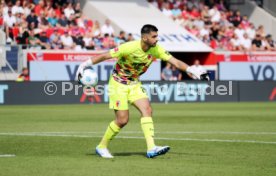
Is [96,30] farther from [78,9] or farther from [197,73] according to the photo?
[197,73]

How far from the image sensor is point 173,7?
46.8m

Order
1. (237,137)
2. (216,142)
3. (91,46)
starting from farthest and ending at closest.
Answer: (91,46) → (237,137) → (216,142)

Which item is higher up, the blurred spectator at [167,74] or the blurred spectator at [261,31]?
the blurred spectator at [261,31]

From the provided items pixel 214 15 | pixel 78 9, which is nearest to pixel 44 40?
pixel 78 9

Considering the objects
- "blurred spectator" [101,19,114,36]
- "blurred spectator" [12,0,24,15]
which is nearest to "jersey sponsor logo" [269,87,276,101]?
"blurred spectator" [101,19,114,36]

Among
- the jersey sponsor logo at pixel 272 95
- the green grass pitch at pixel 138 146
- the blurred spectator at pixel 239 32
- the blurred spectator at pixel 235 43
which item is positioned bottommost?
the jersey sponsor logo at pixel 272 95

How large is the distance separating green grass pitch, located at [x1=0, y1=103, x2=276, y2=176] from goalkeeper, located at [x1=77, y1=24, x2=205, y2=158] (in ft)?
1.58

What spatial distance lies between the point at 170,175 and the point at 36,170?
196 cm

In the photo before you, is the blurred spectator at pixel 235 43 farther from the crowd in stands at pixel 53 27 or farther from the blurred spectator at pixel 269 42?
the crowd in stands at pixel 53 27

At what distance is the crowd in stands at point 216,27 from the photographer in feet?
149

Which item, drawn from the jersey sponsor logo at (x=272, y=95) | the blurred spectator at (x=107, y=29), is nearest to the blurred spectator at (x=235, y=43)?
the jersey sponsor logo at (x=272, y=95)

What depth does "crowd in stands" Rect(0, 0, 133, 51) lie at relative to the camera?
3731cm

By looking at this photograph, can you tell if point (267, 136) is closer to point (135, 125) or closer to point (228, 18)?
point (135, 125)

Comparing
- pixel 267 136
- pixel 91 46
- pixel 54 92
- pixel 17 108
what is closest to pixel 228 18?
pixel 91 46
